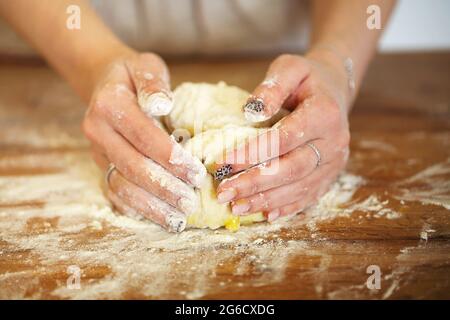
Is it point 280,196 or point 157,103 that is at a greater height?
point 157,103

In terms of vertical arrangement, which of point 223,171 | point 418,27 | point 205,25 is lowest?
point 223,171

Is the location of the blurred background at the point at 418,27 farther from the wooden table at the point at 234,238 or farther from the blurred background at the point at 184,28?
the wooden table at the point at 234,238

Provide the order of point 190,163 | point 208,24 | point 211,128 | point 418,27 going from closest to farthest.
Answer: point 190,163 < point 211,128 < point 208,24 < point 418,27

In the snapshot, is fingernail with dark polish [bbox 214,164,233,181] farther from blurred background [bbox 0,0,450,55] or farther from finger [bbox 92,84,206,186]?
blurred background [bbox 0,0,450,55]

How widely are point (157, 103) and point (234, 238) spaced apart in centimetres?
31

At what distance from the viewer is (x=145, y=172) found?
40.3 inches

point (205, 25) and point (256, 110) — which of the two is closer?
point (256, 110)

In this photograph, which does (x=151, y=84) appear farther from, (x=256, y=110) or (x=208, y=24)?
(x=208, y=24)

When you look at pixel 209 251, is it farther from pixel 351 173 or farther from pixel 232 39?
pixel 232 39

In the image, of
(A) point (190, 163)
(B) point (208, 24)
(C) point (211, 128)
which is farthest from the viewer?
(B) point (208, 24)

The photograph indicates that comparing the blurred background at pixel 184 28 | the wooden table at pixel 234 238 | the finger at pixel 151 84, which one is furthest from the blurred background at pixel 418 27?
the finger at pixel 151 84

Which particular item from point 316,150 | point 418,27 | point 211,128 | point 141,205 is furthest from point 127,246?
point 418,27

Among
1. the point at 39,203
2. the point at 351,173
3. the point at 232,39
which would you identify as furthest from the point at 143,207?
the point at 232,39
